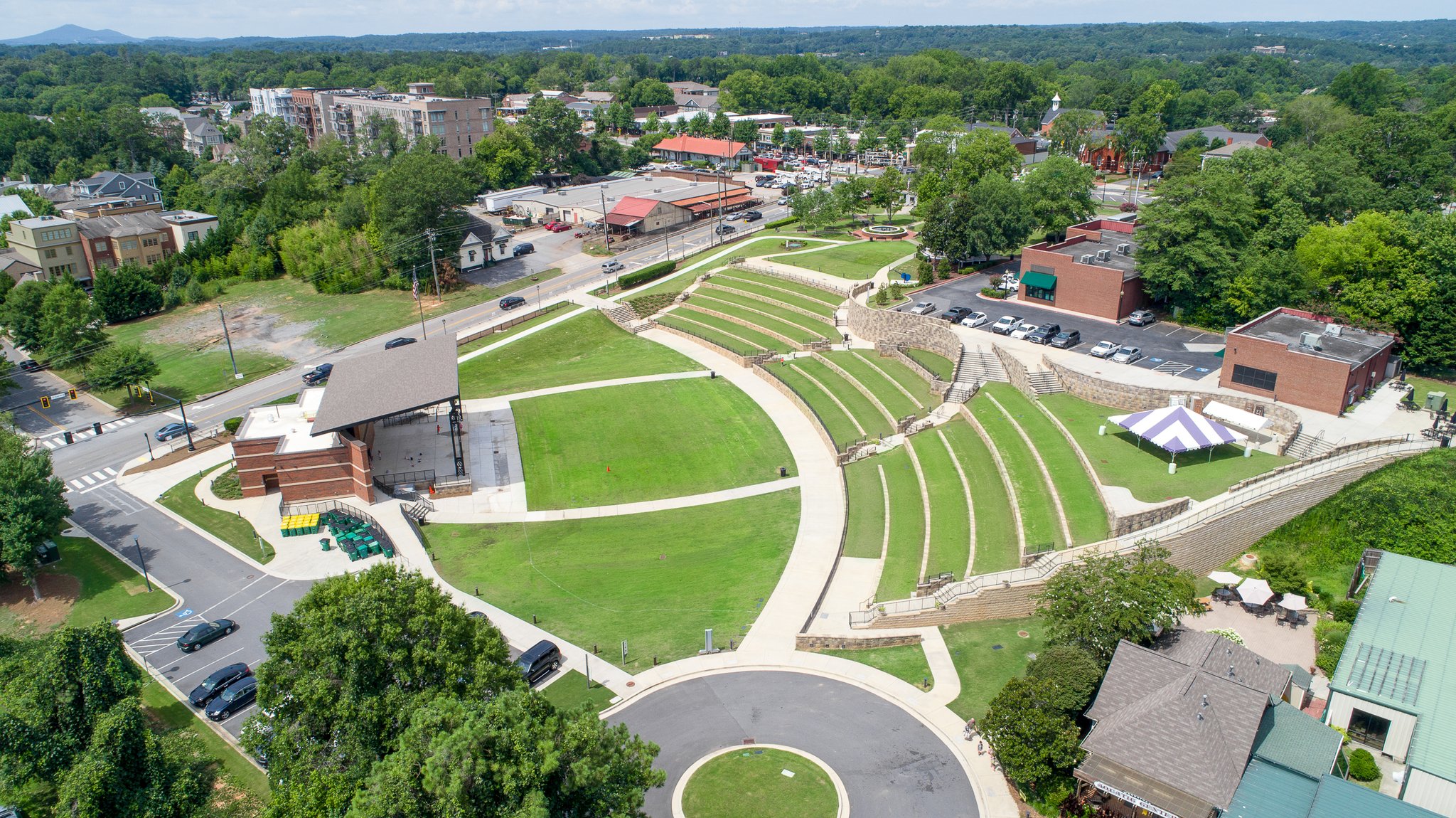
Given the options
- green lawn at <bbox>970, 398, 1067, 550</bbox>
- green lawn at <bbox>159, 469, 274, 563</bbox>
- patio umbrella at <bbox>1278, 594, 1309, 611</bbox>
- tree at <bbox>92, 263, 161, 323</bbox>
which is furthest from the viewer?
tree at <bbox>92, 263, 161, 323</bbox>

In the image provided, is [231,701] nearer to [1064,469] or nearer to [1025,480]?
[1025,480]

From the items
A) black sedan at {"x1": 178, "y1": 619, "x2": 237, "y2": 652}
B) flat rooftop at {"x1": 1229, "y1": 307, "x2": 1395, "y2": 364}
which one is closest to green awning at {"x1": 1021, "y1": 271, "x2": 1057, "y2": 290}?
flat rooftop at {"x1": 1229, "y1": 307, "x2": 1395, "y2": 364}

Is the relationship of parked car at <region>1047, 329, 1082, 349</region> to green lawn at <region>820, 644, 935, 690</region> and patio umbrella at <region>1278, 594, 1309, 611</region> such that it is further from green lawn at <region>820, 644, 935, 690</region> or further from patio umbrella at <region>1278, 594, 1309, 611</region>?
green lawn at <region>820, 644, 935, 690</region>

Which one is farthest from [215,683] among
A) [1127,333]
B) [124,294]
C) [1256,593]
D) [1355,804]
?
[124,294]

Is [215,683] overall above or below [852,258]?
below

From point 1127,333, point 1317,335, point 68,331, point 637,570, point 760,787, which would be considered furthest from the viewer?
point 68,331

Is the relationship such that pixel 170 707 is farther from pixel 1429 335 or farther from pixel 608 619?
pixel 1429 335
